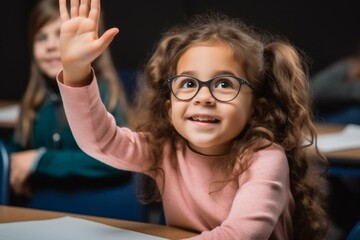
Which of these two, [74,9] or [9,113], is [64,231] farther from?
[9,113]

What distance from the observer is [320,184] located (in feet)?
5.76

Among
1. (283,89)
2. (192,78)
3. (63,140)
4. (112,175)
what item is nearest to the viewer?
(192,78)

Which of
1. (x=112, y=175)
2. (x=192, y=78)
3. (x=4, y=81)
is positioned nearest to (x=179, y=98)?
(x=192, y=78)

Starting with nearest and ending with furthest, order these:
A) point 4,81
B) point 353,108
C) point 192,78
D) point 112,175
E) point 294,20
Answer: point 192,78 → point 112,175 → point 353,108 → point 294,20 → point 4,81

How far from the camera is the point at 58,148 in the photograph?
2.65 meters

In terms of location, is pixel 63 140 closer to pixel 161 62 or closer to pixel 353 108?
pixel 161 62

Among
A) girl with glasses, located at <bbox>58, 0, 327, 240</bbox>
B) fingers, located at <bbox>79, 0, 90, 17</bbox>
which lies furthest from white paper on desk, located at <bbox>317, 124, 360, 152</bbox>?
fingers, located at <bbox>79, 0, 90, 17</bbox>

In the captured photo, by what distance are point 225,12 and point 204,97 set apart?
326 cm

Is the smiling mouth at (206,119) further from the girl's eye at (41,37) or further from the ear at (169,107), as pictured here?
the girl's eye at (41,37)

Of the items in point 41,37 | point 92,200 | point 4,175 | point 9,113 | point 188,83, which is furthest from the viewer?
point 9,113

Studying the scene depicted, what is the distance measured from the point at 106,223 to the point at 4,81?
3.83 metres

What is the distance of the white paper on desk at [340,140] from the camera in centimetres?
259

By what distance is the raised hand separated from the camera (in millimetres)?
1421

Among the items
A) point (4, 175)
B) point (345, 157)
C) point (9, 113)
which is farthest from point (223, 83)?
point (9, 113)
